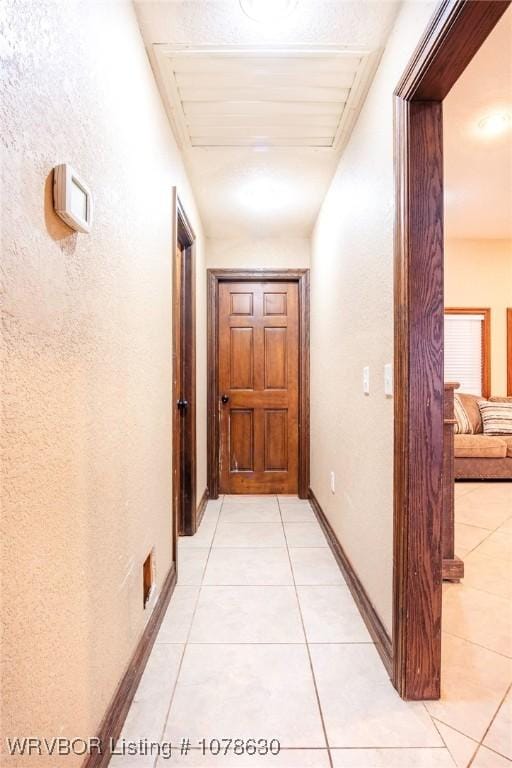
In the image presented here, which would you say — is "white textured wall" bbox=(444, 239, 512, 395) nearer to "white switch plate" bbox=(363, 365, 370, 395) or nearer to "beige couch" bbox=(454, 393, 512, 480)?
"beige couch" bbox=(454, 393, 512, 480)

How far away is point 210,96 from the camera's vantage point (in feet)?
6.03

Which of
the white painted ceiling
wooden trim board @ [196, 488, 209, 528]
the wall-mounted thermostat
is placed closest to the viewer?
the wall-mounted thermostat

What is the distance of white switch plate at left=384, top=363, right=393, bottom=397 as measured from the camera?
145 centimetres

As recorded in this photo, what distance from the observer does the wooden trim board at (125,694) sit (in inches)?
41.8

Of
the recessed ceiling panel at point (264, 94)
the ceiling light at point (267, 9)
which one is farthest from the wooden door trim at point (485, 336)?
the ceiling light at point (267, 9)

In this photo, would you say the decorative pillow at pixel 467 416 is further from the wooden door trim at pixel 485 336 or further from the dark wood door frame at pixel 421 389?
the dark wood door frame at pixel 421 389

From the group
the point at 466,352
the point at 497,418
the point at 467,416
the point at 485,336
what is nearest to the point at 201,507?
the point at 467,416

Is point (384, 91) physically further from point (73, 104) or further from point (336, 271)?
point (73, 104)

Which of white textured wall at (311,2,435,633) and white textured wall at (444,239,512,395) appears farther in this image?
white textured wall at (444,239,512,395)

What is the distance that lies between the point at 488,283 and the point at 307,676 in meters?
4.67

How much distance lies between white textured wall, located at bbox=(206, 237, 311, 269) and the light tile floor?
2.43 metres

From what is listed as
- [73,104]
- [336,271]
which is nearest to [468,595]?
[336,271]

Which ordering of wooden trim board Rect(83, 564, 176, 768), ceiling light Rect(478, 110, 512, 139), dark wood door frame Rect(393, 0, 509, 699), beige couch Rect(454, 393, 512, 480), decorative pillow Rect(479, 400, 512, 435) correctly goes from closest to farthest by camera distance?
wooden trim board Rect(83, 564, 176, 768), dark wood door frame Rect(393, 0, 509, 699), ceiling light Rect(478, 110, 512, 139), beige couch Rect(454, 393, 512, 480), decorative pillow Rect(479, 400, 512, 435)

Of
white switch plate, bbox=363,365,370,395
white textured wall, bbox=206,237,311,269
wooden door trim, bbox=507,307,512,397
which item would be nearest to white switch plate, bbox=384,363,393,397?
white switch plate, bbox=363,365,370,395
